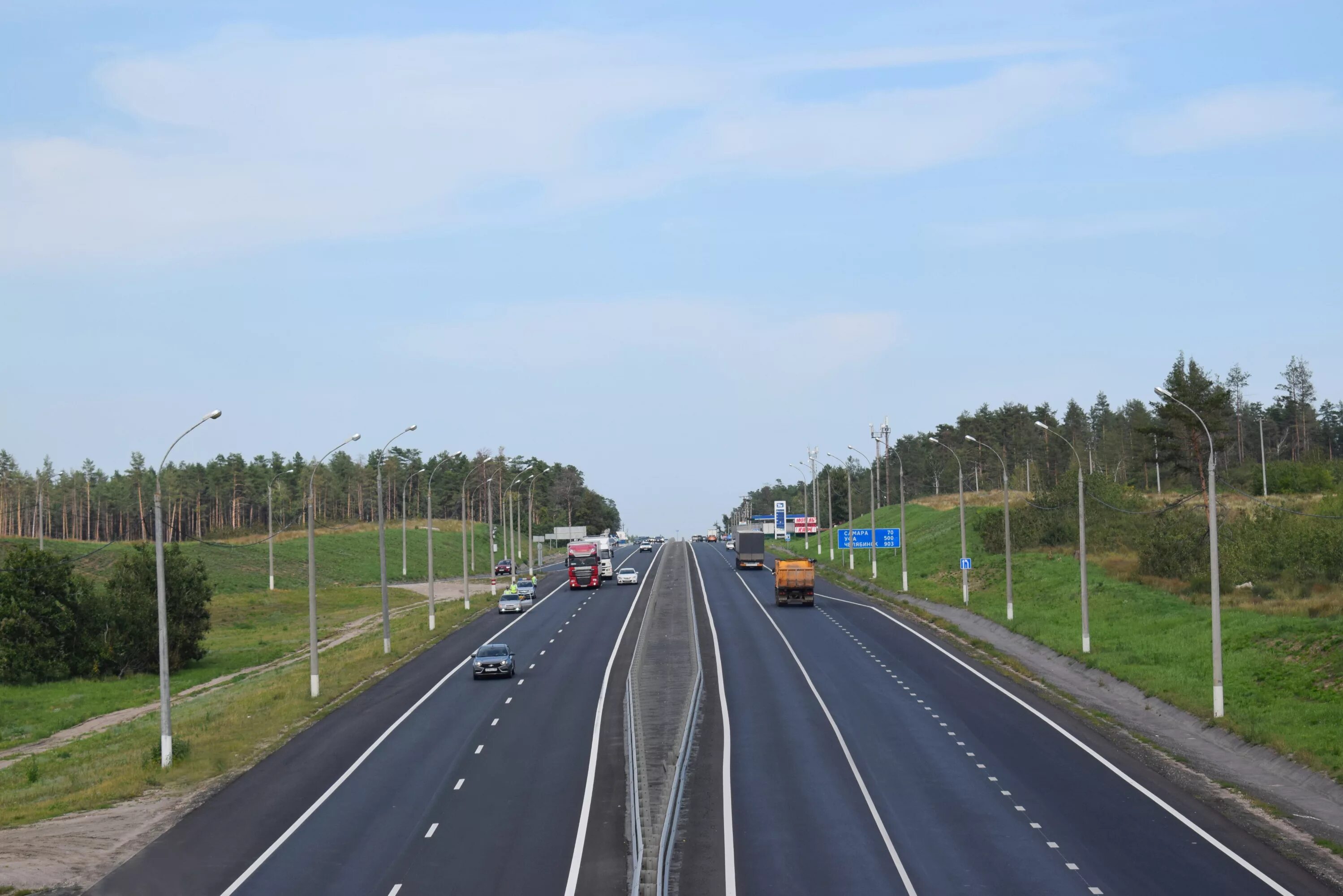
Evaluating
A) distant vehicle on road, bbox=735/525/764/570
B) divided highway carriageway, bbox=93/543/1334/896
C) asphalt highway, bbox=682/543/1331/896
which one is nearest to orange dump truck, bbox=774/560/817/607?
divided highway carriageway, bbox=93/543/1334/896

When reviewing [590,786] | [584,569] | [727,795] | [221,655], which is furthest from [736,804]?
[584,569]

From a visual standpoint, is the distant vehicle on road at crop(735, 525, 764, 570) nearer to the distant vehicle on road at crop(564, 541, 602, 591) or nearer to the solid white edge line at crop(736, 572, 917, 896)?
the distant vehicle on road at crop(564, 541, 602, 591)

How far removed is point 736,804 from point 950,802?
4868 millimetres

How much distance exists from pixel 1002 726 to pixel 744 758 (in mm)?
8466

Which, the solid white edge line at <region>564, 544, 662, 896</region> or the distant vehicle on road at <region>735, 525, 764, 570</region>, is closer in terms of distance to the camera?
the solid white edge line at <region>564, 544, 662, 896</region>

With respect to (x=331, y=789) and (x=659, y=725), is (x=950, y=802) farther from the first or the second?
(x=331, y=789)

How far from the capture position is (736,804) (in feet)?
88.5

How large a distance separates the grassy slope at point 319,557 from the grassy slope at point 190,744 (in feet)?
185

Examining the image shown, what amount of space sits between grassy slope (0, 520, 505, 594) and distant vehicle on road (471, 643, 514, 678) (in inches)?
2554

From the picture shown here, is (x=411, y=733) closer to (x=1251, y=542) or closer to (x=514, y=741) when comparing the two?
(x=514, y=741)

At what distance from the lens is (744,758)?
32000 mm

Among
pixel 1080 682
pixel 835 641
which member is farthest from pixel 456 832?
pixel 835 641

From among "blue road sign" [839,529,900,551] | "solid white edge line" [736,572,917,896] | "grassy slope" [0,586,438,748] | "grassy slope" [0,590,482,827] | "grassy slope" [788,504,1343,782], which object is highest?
"blue road sign" [839,529,900,551]

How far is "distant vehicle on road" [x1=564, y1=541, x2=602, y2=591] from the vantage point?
9519 cm
